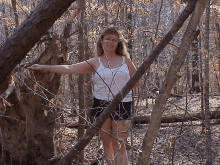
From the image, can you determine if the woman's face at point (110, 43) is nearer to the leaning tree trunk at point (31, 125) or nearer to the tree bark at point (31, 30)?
the tree bark at point (31, 30)

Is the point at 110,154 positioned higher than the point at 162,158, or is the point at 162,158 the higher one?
the point at 110,154

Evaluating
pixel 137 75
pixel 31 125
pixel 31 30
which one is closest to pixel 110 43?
pixel 137 75

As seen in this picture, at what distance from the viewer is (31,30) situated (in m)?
1.71

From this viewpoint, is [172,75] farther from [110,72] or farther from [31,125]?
[31,125]

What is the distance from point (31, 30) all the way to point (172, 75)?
3.43ft

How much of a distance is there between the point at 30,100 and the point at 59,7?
209 cm

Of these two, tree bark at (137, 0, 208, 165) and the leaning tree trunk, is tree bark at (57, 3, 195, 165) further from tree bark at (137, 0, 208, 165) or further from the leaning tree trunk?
the leaning tree trunk

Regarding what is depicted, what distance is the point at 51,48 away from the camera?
3.25 meters

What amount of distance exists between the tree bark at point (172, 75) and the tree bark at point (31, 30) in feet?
2.74

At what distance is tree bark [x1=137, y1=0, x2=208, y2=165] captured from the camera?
1.55 metres

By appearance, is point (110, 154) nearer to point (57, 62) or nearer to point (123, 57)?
point (123, 57)

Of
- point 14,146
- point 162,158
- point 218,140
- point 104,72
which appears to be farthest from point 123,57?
point 218,140

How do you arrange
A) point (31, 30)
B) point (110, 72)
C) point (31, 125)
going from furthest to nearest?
1. point (31, 125)
2. point (110, 72)
3. point (31, 30)

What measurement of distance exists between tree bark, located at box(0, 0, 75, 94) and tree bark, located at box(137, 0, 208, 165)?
0.83 metres
